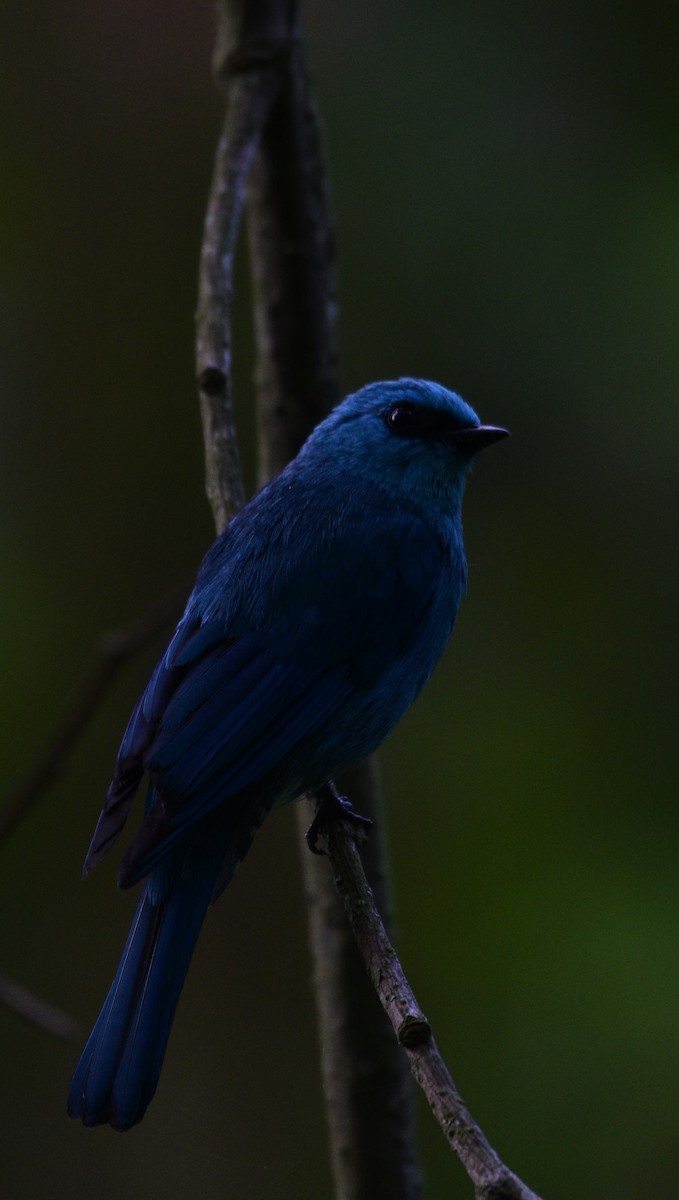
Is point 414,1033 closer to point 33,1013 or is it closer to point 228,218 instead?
point 33,1013

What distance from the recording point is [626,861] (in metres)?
3.60

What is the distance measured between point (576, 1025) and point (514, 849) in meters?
0.48

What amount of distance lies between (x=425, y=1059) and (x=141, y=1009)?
0.90 metres

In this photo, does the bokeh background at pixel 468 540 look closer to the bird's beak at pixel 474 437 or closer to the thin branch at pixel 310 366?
the thin branch at pixel 310 366

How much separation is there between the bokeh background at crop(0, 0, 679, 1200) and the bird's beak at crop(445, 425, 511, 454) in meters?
0.64

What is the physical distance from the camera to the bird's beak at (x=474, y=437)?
357 centimetres

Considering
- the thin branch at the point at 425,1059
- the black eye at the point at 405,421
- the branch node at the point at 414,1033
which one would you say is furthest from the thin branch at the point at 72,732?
the branch node at the point at 414,1033

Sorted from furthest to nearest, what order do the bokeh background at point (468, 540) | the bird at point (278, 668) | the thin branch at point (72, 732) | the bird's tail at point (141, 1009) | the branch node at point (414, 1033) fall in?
the bokeh background at point (468, 540)
the thin branch at point (72, 732)
the bird at point (278, 668)
the bird's tail at point (141, 1009)
the branch node at point (414, 1033)

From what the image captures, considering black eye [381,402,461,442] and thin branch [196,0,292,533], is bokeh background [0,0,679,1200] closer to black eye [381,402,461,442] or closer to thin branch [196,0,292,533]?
black eye [381,402,461,442]

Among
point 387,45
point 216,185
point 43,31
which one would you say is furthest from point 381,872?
point 43,31

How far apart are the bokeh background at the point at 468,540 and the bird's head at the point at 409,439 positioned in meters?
0.65

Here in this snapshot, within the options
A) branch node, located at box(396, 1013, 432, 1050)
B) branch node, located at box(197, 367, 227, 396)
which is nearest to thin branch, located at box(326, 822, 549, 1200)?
branch node, located at box(396, 1013, 432, 1050)

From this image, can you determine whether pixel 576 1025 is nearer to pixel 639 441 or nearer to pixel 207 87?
pixel 639 441

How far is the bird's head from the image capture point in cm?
359
